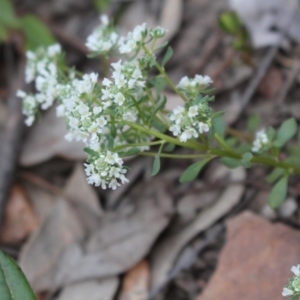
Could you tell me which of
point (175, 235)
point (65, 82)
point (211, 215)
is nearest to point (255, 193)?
point (211, 215)

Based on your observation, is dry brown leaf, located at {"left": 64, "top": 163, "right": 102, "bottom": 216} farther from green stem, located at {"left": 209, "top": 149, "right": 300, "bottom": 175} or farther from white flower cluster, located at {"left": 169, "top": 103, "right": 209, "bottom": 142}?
white flower cluster, located at {"left": 169, "top": 103, "right": 209, "bottom": 142}

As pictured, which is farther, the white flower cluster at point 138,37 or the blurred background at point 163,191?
the blurred background at point 163,191

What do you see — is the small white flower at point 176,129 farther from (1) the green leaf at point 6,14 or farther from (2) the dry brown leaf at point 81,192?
(1) the green leaf at point 6,14

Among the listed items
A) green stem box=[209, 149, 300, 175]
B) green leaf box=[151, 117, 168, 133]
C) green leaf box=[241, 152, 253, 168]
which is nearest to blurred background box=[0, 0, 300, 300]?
green stem box=[209, 149, 300, 175]

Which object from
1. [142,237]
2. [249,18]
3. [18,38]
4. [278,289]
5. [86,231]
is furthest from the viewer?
[18,38]

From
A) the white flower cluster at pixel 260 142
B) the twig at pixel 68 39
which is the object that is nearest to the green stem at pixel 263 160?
the white flower cluster at pixel 260 142

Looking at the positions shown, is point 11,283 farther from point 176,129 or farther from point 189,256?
point 189,256

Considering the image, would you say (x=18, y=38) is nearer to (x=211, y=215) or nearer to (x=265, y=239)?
(x=211, y=215)

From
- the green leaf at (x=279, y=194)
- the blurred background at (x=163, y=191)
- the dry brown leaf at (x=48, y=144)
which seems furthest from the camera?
the dry brown leaf at (x=48, y=144)
